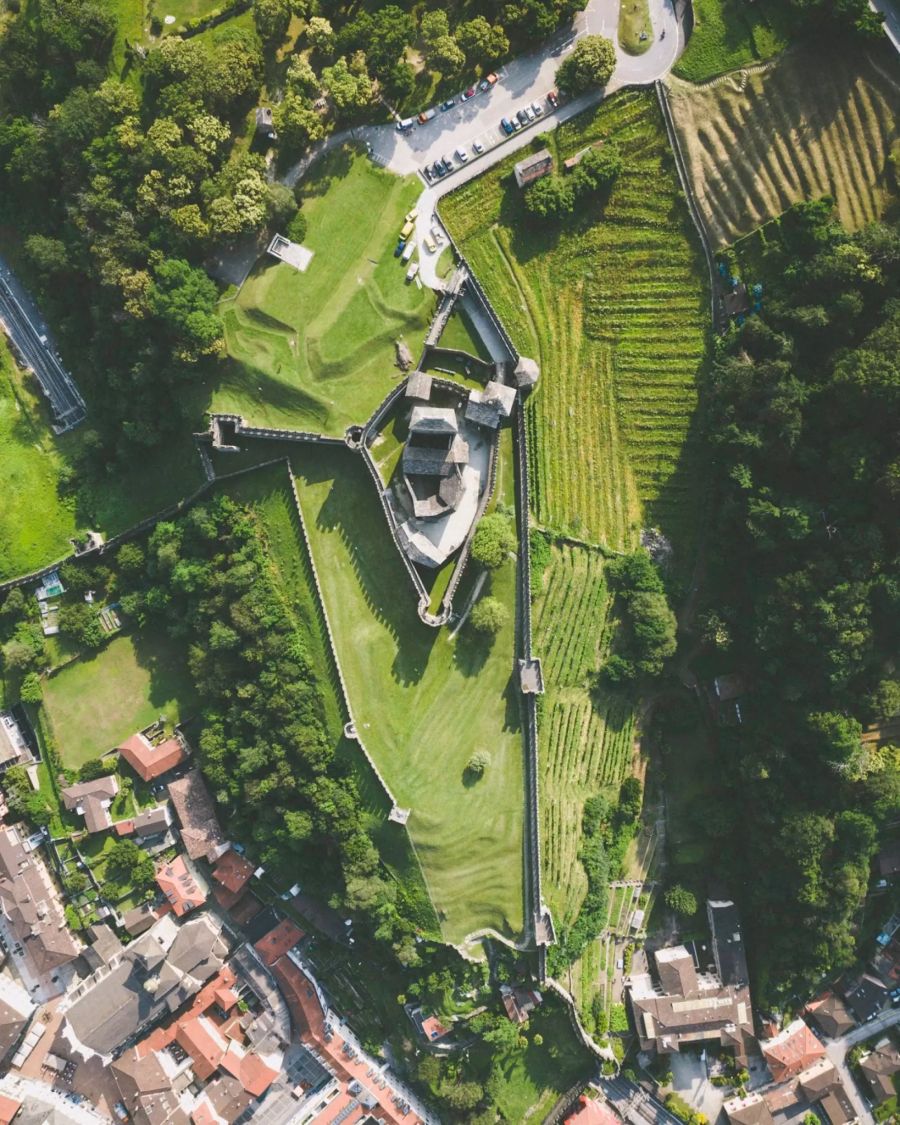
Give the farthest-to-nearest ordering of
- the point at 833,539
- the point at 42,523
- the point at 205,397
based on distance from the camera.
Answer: the point at 42,523 < the point at 205,397 < the point at 833,539

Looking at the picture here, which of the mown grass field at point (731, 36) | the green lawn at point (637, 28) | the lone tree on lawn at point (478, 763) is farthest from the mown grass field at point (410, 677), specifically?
the mown grass field at point (731, 36)

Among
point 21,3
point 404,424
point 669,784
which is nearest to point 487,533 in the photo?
point 404,424

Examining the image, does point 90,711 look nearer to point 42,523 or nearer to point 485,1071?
point 42,523

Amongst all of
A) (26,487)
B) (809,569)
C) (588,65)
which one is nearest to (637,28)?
(588,65)

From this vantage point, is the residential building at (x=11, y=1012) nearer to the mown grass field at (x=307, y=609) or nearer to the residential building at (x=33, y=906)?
the residential building at (x=33, y=906)

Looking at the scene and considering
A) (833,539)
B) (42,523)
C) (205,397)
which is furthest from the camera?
(42,523)

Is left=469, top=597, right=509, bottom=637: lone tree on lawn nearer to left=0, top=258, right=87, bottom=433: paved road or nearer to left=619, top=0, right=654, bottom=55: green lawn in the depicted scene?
left=0, top=258, right=87, bottom=433: paved road

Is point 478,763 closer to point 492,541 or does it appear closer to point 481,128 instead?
point 492,541

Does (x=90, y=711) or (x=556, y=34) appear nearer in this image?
(x=556, y=34)
